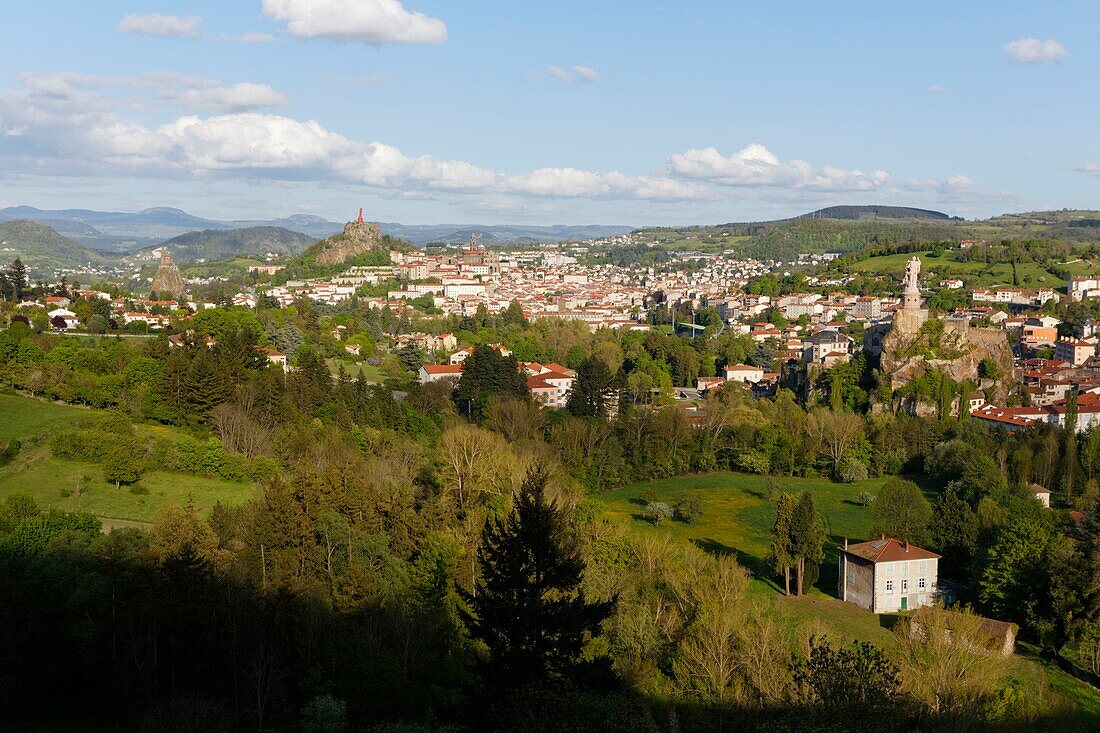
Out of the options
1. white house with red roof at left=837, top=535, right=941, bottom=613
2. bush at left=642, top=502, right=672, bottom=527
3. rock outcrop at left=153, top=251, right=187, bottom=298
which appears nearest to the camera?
white house with red roof at left=837, top=535, right=941, bottom=613

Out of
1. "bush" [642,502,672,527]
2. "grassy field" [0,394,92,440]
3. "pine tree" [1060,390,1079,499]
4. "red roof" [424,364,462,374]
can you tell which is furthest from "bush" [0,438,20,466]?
"pine tree" [1060,390,1079,499]

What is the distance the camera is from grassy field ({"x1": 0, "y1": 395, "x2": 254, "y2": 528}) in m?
26.1

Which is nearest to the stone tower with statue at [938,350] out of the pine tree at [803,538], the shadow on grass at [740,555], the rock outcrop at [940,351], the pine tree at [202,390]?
the rock outcrop at [940,351]

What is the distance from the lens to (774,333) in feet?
273

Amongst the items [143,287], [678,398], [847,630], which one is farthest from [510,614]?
[143,287]

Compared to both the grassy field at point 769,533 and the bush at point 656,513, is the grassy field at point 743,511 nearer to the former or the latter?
the grassy field at point 769,533

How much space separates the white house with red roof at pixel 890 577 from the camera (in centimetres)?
2803

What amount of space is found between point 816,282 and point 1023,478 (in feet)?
243

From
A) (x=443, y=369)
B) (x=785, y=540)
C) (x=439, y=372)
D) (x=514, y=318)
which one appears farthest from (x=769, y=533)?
(x=514, y=318)

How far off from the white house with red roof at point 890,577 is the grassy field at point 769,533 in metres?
0.53

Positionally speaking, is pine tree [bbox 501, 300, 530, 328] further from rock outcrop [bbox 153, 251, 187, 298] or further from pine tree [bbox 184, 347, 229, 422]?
pine tree [bbox 184, 347, 229, 422]

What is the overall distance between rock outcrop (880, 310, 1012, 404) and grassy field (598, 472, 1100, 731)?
13.5 metres

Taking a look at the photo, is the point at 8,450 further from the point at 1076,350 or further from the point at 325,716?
the point at 1076,350

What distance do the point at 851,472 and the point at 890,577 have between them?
17.7m
